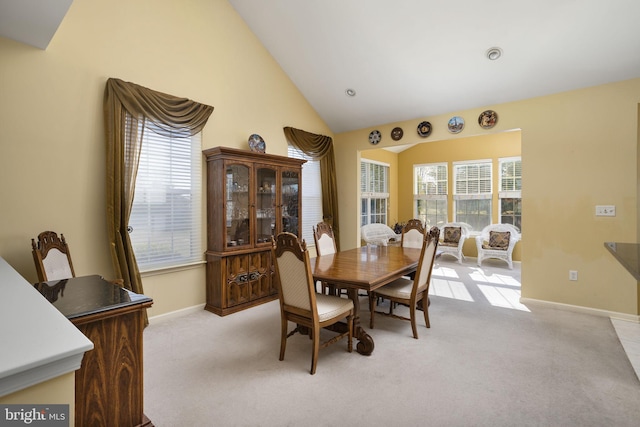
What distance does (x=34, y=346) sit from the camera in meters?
0.77

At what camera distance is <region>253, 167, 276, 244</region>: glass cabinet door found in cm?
388

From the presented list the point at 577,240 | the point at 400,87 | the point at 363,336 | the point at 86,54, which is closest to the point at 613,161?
the point at 577,240

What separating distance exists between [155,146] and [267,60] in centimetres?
209

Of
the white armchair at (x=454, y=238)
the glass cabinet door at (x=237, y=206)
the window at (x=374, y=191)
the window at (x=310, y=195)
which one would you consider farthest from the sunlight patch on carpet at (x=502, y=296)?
the glass cabinet door at (x=237, y=206)

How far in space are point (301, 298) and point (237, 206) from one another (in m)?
1.74

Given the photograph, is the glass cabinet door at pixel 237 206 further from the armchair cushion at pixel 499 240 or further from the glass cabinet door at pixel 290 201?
the armchair cushion at pixel 499 240

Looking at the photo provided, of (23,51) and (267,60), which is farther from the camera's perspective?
(267,60)

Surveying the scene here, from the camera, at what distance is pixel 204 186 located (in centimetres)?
363

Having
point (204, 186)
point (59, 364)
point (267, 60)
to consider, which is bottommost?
point (59, 364)

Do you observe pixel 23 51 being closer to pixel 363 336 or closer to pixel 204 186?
pixel 204 186

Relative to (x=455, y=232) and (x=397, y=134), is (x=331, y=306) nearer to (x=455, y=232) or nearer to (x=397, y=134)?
(x=397, y=134)

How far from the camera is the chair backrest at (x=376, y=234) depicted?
630cm

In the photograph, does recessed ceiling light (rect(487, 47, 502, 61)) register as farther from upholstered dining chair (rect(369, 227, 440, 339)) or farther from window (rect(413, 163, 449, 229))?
window (rect(413, 163, 449, 229))

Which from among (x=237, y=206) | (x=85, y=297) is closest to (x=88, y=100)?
(x=237, y=206)
